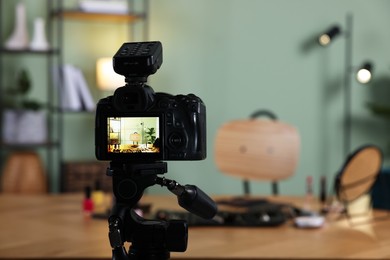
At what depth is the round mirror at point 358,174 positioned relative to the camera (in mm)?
2314

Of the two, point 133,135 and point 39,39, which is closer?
point 133,135

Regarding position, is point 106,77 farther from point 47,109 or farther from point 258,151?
point 258,151

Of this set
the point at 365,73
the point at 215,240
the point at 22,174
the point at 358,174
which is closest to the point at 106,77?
the point at 22,174

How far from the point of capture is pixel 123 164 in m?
0.95

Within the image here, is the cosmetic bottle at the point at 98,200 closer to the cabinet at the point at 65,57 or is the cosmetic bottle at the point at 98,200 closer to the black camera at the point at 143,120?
the black camera at the point at 143,120

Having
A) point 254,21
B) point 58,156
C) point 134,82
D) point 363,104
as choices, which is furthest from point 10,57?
point 134,82

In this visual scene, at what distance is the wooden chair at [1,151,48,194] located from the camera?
4.70 m

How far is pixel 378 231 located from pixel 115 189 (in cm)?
142

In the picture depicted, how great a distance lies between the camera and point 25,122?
4.65 metres

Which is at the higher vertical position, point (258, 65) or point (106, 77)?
point (258, 65)

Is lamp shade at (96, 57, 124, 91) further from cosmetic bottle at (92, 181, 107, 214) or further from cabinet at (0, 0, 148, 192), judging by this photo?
cosmetic bottle at (92, 181, 107, 214)

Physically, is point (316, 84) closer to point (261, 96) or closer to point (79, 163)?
point (261, 96)

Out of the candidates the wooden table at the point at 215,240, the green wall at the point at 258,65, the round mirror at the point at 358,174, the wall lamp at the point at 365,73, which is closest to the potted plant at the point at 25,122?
the green wall at the point at 258,65

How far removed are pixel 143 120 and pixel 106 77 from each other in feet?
12.5
